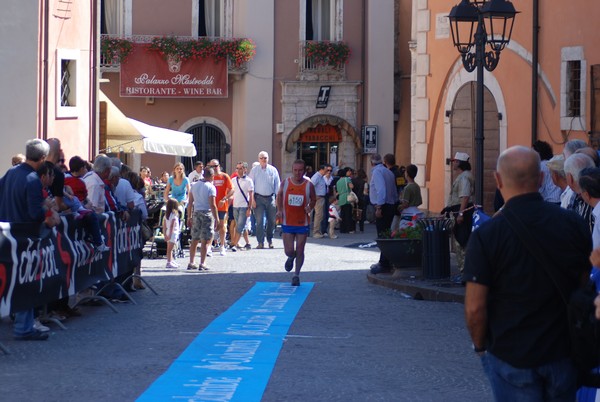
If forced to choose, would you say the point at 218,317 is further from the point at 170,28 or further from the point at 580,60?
the point at 170,28

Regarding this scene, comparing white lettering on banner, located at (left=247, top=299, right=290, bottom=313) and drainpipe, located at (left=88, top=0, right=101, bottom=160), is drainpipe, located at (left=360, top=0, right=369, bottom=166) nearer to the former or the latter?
drainpipe, located at (left=88, top=0, right=101, bottom=160)

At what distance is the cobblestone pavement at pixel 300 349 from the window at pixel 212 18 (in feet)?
81.3

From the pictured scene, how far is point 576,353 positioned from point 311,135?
36.7 meters

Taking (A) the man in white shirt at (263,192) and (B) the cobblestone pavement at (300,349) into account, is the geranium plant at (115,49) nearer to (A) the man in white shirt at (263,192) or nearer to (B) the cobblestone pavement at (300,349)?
(A) the man in white shirt at (263,192)

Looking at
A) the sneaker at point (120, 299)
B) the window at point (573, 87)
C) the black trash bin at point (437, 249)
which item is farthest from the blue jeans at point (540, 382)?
the window at point (573, 87)

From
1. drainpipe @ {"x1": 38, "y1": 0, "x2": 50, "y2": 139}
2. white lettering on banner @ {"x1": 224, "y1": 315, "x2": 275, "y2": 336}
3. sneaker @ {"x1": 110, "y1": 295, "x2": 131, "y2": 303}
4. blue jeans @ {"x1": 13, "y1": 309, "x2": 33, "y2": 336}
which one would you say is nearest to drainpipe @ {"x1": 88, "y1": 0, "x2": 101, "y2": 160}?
drainpipe @ {"x1": 38, "y1": 0, "x2": 50, "y2": 139}

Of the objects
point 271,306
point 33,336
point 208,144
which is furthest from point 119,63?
point 33,336

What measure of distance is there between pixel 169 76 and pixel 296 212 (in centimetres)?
2415

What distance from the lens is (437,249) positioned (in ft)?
56.0

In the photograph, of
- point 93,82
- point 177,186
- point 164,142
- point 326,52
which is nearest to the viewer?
point 177,186

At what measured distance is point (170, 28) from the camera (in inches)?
1629

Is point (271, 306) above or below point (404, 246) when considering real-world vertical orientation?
below

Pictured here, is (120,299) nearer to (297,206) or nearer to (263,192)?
(297,206)

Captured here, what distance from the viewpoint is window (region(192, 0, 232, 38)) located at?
137 feet
